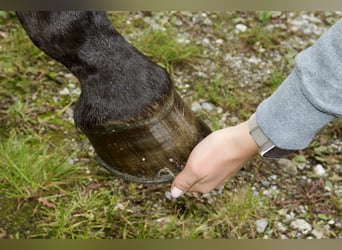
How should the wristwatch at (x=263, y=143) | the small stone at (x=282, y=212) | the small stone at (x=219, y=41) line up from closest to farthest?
1. the wristwatch at (x=263, y=143)
2. the small stone at (x=282, y=212)
3. the small stone at (x=219, y=41)

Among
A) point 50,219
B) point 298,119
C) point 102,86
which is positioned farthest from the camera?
point 50,219

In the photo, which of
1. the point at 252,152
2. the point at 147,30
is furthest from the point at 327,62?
the point at 147,30

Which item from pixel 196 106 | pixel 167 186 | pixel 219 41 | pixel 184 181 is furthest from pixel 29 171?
pixel 219 41

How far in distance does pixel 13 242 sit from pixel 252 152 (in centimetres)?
78

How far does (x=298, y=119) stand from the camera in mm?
1723

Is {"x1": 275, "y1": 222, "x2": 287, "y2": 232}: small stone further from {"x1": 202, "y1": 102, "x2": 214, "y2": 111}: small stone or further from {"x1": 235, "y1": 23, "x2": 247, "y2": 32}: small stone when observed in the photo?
{"x1": 235, "y1": 23, "x2": 247, "y2": 32}: small stone

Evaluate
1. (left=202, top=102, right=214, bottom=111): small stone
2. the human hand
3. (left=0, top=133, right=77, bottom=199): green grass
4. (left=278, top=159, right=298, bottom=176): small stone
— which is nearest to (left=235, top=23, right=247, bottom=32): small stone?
(left=202, top=102, right=214, bottom=111): small stone

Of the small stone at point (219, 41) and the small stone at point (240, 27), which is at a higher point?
the small stone at point (240, 27)

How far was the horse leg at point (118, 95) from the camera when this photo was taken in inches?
80.1

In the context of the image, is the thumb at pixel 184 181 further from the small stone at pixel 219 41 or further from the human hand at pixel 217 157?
the small stone at pixel 219 41

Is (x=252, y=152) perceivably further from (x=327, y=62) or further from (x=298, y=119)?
(x=327, y=62)

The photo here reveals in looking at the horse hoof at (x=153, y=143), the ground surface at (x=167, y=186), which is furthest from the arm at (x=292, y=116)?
the ground surface at (x=167, y=186)

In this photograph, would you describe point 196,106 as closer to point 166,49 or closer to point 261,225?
point 166,49

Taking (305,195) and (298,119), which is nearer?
(298,119)
